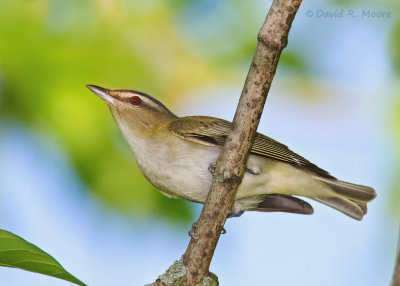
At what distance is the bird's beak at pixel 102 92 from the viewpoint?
160 inches

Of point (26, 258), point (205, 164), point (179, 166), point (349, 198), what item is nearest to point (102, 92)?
point (179, 166)

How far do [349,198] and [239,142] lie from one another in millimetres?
2037

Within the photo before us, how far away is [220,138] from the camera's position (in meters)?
4.29

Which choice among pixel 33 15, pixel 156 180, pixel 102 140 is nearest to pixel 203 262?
Result: pixel 156 180

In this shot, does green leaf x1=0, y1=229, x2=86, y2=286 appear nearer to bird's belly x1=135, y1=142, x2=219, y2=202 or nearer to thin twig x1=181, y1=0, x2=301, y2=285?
thin twig x1=181, y1=0, x2=301, y2=285

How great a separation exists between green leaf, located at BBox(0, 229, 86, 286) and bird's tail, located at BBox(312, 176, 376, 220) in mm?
2891

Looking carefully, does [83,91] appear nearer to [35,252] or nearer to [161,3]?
[161,3]

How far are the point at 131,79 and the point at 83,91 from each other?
1.22 feet

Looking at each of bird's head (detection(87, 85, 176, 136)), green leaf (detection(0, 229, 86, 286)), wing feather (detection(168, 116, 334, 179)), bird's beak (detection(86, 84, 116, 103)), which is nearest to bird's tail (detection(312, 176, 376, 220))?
wing feather (detection(168, 116, 334, 179))

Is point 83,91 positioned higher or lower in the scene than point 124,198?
higher

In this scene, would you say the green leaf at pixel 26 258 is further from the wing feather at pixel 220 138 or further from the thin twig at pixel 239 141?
the wing feather at pixel 220 138

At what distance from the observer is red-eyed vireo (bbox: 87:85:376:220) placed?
414 cm

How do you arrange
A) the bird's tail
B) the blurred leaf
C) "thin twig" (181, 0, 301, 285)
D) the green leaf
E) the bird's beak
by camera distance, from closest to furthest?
1. the green leaf
2. "thin twig" (181, 0, 301, 285)
3. the bird's beak
4. the blurred leaf
5. the bird's tail

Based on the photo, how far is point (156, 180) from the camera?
13.7ft
